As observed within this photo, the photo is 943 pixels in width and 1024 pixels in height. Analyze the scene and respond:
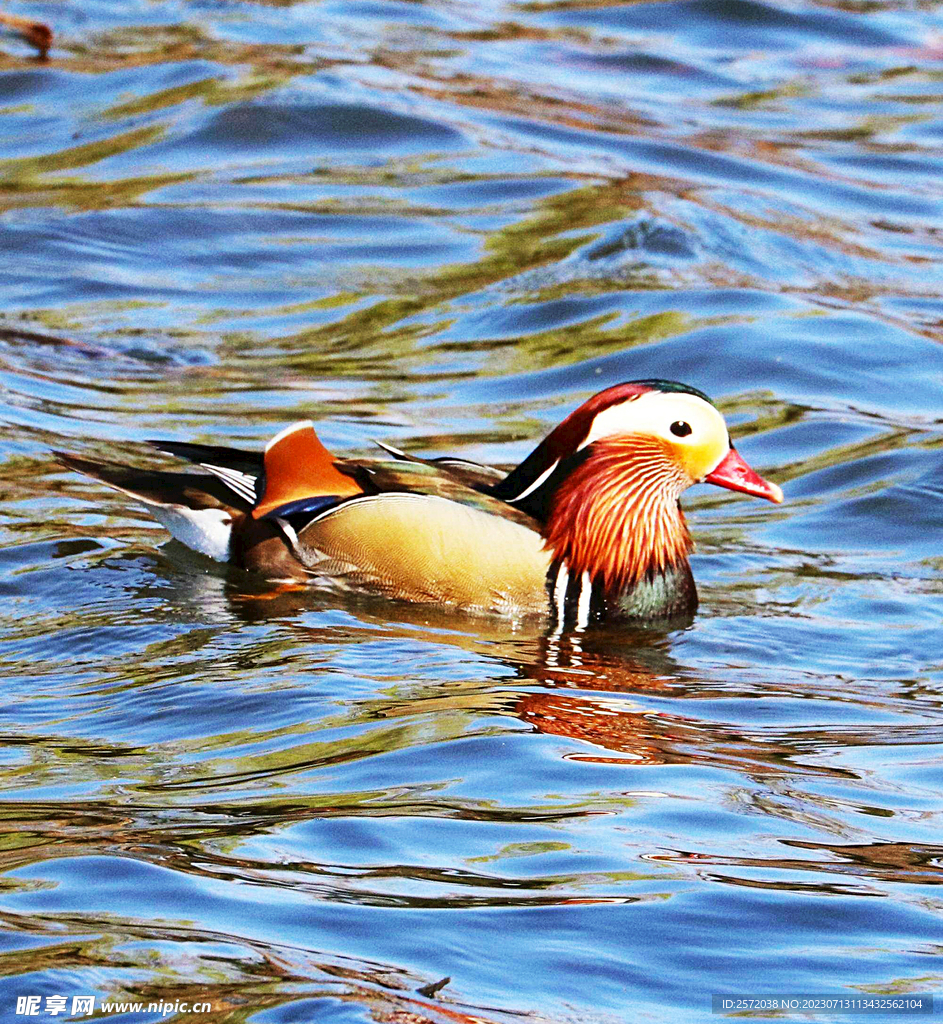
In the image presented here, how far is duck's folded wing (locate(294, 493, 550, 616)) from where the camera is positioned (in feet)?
20.8

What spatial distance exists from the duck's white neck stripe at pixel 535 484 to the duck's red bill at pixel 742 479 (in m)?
0.52

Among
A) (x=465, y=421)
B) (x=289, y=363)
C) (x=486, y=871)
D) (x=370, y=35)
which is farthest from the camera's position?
(x=370, y=35)

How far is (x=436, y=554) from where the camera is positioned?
6.34 meters

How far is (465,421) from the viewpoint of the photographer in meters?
8.65

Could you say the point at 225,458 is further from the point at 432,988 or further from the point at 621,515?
the point at 432,988

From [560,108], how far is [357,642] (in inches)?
318

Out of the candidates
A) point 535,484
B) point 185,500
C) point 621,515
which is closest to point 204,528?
point 185,500

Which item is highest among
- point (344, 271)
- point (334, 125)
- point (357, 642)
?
point (334, 125)

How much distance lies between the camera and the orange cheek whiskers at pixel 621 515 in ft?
21.5

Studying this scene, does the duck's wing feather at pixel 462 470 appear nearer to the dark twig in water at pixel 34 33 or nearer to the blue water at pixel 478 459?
the blue water at pixel 478 459

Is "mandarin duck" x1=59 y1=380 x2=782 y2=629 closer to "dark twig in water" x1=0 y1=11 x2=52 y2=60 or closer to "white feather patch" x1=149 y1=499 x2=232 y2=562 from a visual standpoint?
"white feather patch" x1=149 y1=499 x2=232 y2=562

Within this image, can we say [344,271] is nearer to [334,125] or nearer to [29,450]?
[334,125]

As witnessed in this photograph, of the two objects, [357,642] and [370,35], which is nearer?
[357,642]

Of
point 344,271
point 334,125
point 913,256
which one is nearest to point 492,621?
point 344,271
